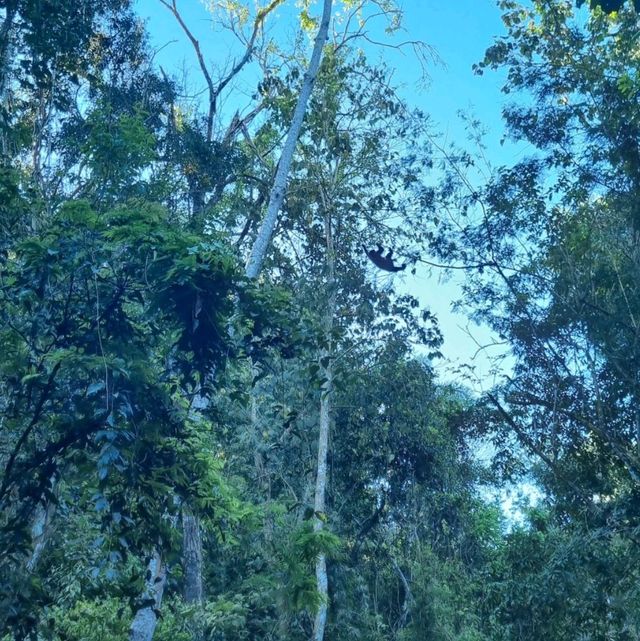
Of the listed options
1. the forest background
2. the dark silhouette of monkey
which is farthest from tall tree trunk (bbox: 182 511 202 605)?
the dark silhouette of monkey

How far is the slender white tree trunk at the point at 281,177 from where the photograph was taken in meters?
5.47

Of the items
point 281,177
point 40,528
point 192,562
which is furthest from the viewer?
point 192,562

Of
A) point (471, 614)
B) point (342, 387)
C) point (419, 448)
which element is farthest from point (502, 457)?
point (342, 387)

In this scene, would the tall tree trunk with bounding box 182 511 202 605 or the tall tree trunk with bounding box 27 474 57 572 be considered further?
the tall tree trunk with bounding box 182 511 202 605

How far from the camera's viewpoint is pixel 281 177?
5.95 meters

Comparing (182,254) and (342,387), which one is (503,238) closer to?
(342,387)

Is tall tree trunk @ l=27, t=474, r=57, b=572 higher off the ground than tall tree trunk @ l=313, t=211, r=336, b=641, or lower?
lower

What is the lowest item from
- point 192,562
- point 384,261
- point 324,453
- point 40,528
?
point 40,528

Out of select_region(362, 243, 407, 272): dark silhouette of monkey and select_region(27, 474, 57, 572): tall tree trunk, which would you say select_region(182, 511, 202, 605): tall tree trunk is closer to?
select_region(27, 474, 57, 572): tall tree trunk

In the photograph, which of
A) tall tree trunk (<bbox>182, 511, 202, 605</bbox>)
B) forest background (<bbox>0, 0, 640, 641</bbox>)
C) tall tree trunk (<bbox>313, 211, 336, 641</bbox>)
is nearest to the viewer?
forest background (<bbox>0, 0, 640, 641</bbox>)

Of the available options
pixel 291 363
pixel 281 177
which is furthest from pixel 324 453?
pixel 281 177

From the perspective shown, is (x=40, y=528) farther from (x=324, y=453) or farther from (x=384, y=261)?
(x=384, y=261)

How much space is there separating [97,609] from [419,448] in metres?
6.88

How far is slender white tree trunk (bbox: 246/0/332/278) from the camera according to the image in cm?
547
